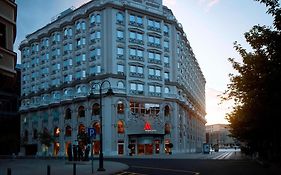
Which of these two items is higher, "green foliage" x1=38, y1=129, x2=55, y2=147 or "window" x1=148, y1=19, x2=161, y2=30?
"window" x1=148, y1=19, x2=161, y2=30

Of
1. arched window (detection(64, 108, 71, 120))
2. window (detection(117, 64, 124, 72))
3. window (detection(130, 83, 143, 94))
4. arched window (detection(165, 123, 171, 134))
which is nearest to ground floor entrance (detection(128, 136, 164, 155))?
arched window (detection(165, 123, 171, 134))

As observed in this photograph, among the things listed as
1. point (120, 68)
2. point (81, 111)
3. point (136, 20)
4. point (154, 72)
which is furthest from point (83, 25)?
point (81, 111)

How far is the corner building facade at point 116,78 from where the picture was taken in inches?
3078

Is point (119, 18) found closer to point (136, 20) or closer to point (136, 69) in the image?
point (136, 20)

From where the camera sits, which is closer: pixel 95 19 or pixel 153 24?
pixel 95 19

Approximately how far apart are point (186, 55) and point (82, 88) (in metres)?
36.6

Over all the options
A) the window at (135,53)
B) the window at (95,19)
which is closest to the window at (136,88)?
the window at (135,53)

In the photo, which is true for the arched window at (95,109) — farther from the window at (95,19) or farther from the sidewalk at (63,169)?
the sidewalk at (63,169)

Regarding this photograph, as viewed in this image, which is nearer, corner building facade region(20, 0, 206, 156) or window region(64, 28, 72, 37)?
corner building facade region(20, 0, 206, 156)

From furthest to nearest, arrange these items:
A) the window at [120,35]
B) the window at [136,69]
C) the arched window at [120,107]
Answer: the window at [136,69] < the window at [120,35] < the arched window at [120,107]

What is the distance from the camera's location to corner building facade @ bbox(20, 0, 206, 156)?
7819 centimetres

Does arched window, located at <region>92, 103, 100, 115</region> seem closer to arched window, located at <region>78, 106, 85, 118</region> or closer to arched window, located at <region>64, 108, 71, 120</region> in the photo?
arched window, located at <region>78, 106, 85, 118</region>

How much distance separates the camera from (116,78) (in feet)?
255

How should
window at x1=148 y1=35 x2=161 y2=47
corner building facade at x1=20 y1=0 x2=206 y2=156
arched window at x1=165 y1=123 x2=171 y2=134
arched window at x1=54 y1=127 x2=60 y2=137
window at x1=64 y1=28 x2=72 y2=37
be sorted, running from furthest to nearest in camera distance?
arched window at x1=54 y1=127 x2=60 y2=137 → window at x1=64 y1=28 x2=72 y2=37 → arched window at x1=165 y1=123 x2=171 y2=134 → window at x1=148 y1=35 x2=161 y2=47 → corner building facade at x1=20 y1=0 x2=206 y2=156
